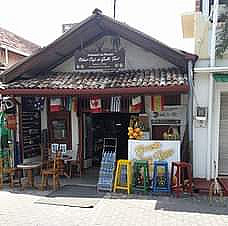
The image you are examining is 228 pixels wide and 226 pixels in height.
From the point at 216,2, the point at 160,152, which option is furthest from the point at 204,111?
the point at 216,2

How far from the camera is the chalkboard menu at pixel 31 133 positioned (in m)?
9.63

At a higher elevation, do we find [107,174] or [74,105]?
[74,105]

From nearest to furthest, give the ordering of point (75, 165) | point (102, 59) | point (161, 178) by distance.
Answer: point (161, 178) < point (102, 59) < point (75, 165)

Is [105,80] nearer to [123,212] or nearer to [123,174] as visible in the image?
[123,174]

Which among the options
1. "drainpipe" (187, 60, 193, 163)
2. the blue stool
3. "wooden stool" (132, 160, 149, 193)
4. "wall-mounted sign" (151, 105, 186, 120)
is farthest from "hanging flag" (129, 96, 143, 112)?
the blue stool

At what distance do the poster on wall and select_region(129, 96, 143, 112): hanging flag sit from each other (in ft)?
4.30

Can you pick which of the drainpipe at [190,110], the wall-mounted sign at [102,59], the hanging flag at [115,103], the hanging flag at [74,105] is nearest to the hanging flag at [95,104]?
the hanging flag at [115,103]

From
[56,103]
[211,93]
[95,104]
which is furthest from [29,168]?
[211,93]

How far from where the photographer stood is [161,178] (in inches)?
296

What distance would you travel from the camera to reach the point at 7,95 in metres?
8.61

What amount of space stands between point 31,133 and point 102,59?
3682 millimetres

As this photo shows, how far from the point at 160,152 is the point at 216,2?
4276 mm

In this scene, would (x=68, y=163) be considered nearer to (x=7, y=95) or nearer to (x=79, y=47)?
(x=7, y=95)

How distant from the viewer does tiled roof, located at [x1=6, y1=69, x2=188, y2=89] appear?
785 centimetres
